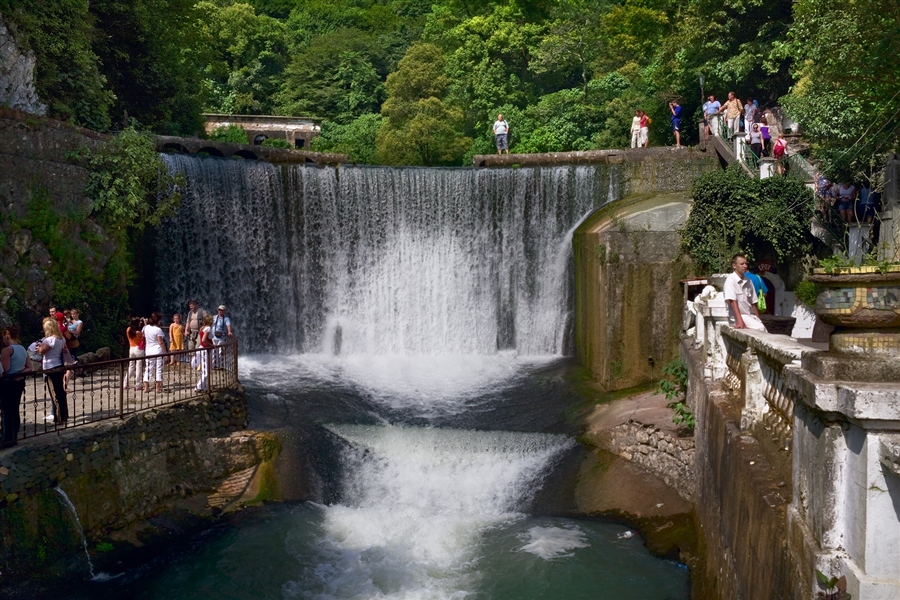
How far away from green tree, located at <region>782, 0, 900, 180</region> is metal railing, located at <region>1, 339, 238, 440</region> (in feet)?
35.7

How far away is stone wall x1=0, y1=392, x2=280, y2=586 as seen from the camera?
10.3 meters

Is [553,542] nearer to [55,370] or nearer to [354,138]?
[55,370]

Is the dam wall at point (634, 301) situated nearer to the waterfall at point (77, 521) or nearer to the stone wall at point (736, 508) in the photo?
the stone wall at point (736, 508)

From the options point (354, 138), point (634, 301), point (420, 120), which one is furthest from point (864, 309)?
point (354, 138)

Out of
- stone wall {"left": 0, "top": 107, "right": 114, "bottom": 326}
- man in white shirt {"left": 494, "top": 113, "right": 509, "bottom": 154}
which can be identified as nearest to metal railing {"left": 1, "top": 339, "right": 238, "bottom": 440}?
stone wall {"left": 0, "top": 107, "right": 114, "bottom": 326}

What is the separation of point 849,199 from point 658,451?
6.44 metres

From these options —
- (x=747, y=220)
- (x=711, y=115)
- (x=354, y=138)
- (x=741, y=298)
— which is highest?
(x=354, y=138)

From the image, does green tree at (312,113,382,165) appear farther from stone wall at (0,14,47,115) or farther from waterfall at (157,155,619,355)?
stone wall at (0,14,47,115)

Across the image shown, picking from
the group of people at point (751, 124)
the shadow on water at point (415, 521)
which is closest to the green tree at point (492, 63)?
the group of people at point (751, 124)

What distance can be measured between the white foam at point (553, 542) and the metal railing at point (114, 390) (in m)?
5.62

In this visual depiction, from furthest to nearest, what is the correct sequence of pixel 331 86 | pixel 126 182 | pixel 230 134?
1. pixel 331 86
2. pixel 230 134
3. pixel 126 182

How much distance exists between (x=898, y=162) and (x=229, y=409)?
1210 cm

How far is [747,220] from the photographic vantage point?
680 inches

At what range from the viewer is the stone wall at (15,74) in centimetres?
1725
